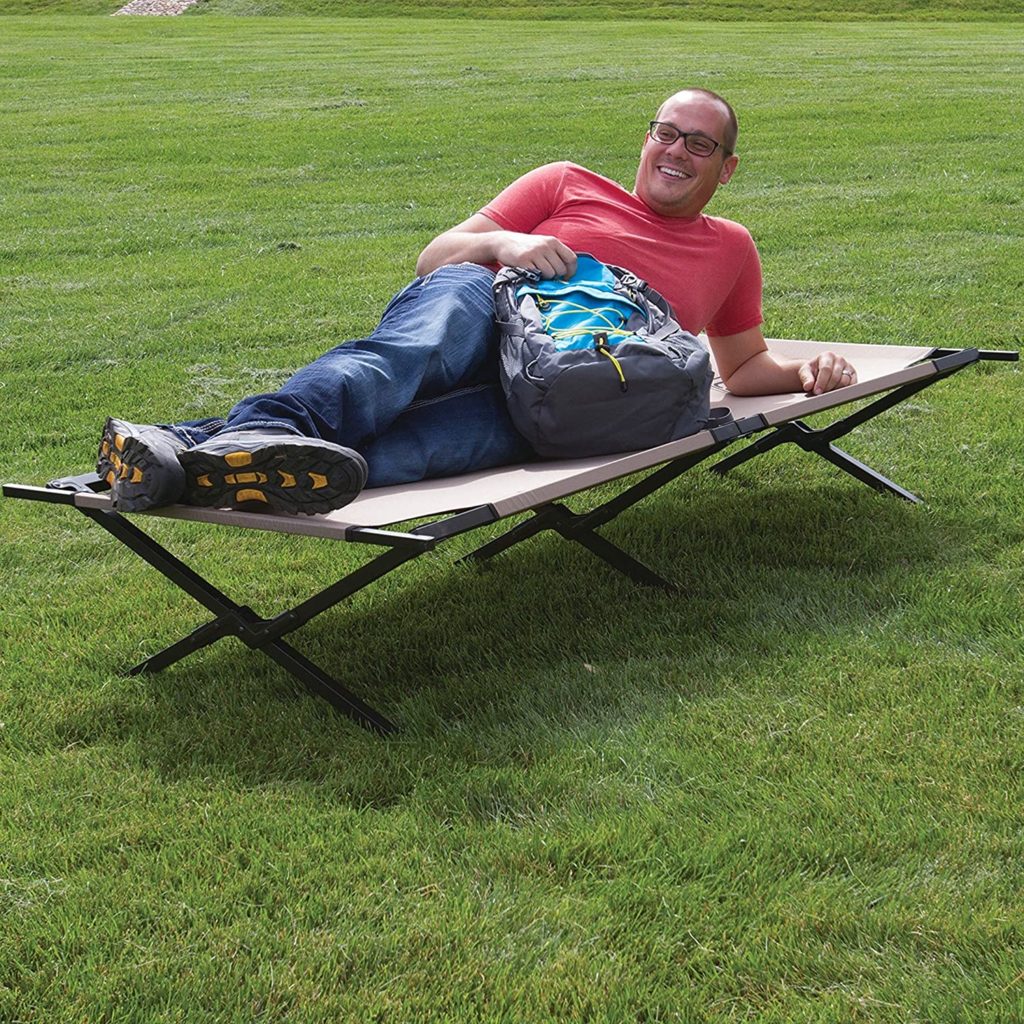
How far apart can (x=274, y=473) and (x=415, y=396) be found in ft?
2.39

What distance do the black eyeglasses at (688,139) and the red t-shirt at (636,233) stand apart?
19 centimetres

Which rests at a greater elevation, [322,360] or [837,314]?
[322,360]

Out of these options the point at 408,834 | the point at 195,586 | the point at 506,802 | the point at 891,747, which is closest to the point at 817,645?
the point at 891,747

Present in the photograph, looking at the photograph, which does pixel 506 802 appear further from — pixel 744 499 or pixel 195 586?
pixel 744 499

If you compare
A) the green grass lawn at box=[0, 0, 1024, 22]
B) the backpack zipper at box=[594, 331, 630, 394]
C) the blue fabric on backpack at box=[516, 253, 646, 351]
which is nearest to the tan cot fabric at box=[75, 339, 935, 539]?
the backpack zipper at box=[594, 331, 630, 394]

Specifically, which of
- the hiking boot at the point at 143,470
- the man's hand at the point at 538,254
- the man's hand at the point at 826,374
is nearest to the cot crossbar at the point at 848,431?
the man's hand at the point at 826,374

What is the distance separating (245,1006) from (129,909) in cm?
37

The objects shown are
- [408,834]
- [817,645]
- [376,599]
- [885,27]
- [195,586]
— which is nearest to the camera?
[408,834]

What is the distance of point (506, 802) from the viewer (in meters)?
2.92

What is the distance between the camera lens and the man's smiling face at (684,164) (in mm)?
4168

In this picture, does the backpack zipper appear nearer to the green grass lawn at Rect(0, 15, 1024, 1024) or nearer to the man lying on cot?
the man lying on cot

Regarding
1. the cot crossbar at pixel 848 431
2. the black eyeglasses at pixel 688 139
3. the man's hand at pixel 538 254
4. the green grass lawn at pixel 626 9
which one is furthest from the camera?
the green grass lawn at pixel 626 9

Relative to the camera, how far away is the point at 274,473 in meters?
3.00

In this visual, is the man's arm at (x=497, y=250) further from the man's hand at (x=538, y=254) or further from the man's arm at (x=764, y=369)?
the man's arm at (x=764, y=369)
